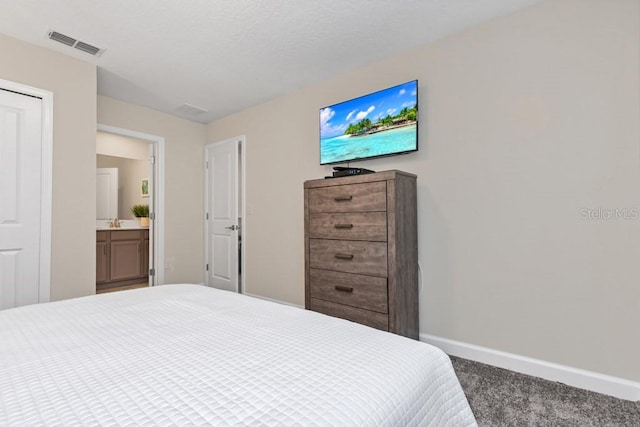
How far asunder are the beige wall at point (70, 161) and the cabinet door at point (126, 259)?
1950mm

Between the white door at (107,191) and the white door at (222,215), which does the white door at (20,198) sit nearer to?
the white door at (222,215)

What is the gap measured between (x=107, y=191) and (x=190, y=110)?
2529 millimetres

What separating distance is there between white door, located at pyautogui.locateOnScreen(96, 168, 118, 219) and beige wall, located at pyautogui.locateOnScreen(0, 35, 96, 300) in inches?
110

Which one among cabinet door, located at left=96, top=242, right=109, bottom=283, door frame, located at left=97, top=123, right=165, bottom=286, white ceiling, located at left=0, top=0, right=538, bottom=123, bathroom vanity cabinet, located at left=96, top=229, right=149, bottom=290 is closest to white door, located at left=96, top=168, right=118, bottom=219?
bathroom vanity cabinet, located at left=96, top=229, right=149, bottom=290

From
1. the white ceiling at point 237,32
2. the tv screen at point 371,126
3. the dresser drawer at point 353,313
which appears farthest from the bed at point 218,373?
the white ceiling at point 237,32

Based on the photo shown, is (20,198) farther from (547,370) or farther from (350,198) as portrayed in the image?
(547,370)

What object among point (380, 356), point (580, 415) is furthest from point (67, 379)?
point (580, 415)

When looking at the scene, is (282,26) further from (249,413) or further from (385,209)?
(249,413)

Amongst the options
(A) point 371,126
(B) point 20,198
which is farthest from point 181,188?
(A) point 371,126

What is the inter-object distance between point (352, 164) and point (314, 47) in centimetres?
104

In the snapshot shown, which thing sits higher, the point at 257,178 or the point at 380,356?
the point at 257,178

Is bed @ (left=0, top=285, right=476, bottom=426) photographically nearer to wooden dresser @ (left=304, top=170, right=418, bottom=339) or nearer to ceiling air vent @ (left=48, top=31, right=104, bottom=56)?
wooden dresser @ (left=304, top=170, right=418, bottom=339)

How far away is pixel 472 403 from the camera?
1.68m

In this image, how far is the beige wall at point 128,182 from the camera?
5.34 metres
